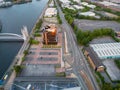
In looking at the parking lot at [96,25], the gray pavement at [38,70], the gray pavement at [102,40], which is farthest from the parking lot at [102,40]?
the gray pavement at [38,70]

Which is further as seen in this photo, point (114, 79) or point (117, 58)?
point (117, 58)

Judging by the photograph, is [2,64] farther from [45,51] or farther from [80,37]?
[80,37]

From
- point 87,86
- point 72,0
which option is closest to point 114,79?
point 87,86

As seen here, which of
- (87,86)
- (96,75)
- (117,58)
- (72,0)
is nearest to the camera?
(87,86)

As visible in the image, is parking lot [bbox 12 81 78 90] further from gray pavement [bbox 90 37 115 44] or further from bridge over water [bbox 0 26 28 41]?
bridge over water [bbox 0 26 28 41]

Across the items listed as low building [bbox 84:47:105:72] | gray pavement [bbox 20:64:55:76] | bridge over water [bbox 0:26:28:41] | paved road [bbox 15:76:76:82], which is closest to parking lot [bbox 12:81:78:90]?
paved road [bbox 15:76:76:82]

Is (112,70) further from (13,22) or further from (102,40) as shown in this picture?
(13,22)
